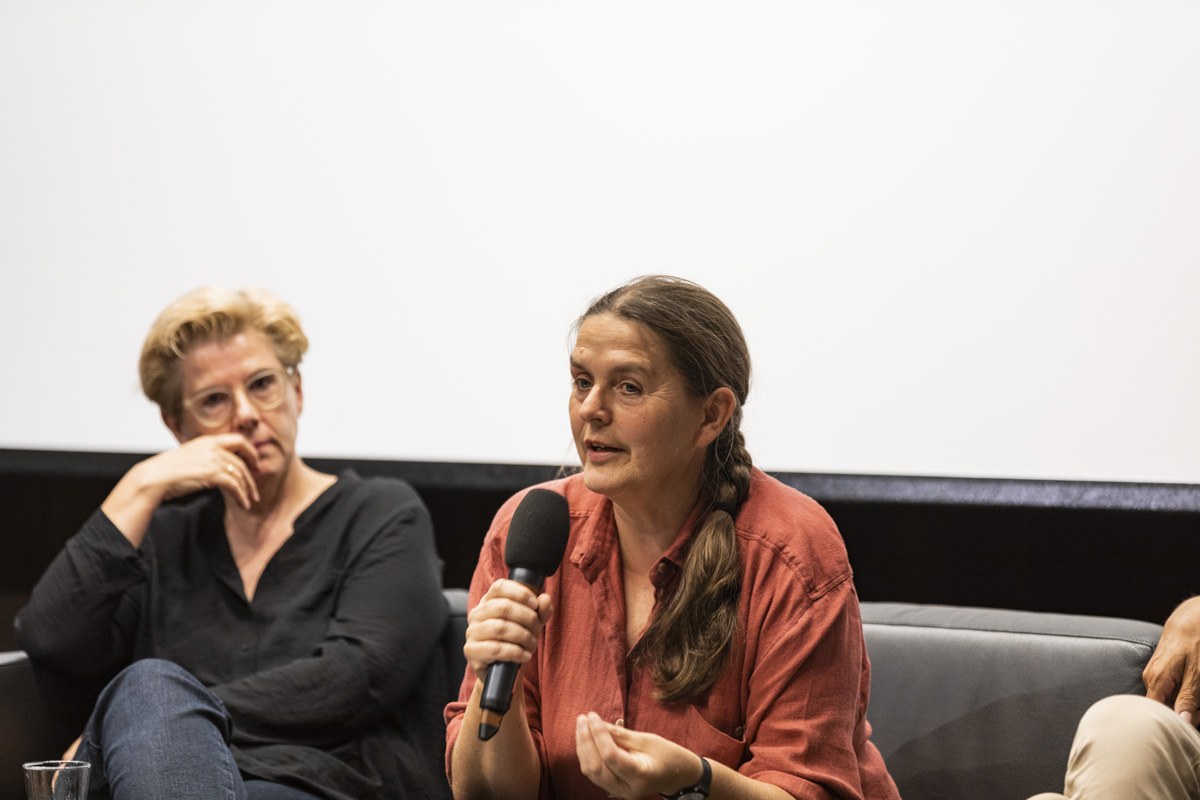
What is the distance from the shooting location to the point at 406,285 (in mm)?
2975

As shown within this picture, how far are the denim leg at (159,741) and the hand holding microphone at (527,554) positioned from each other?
1.94 feet

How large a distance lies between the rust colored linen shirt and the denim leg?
361 millimetres

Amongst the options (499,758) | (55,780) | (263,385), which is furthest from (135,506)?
(499,758)

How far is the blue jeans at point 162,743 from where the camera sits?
1.88 m

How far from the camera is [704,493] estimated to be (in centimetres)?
186

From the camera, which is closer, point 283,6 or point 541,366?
point 541,366

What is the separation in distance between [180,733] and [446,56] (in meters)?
1.64

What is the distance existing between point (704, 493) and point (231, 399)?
1081mm

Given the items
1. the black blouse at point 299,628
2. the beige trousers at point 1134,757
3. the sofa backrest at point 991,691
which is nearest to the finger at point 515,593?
the beige trousers at point 1134,757

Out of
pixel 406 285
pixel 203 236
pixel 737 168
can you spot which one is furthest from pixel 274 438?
pixel 737 168

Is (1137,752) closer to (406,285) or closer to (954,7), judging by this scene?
(954,7)

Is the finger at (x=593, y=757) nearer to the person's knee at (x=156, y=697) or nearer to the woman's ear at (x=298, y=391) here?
the person's knee at (x=156, y=697)

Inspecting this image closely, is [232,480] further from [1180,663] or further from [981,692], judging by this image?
[1180,663]

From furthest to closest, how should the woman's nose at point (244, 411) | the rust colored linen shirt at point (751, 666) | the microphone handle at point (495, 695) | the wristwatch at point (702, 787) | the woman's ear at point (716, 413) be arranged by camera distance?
the woman's nose at point (244, 411) → the woman's ear at point (716, 413) → the rust colored linen shirt at point (751, 666) → the wristwatch at point (702, 787) → the microphone handle at point (495, 695)
